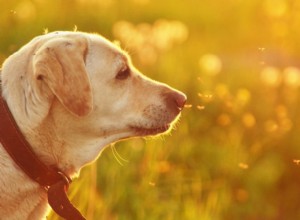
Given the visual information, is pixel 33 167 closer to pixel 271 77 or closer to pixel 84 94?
pixel 84 94

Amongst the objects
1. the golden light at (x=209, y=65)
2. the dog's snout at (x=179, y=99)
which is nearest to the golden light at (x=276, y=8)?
the golden light at (x=209, y=65)

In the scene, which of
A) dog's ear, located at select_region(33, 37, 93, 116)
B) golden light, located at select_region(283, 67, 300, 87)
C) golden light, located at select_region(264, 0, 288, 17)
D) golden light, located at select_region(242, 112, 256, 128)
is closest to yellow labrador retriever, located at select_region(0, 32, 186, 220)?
dog's ear, located at select_region(33, 37, 93, 116)

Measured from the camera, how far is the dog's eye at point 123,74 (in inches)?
173

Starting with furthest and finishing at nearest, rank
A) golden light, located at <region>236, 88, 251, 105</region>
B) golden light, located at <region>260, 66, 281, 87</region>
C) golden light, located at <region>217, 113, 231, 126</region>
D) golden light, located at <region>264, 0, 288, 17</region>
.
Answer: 1. golden light, located at <region>264, 0, 288, 17</region>
2. golden light, located at <region>260, 66, 281, 87</region>
3. golden light, located at <region>217, 113, 231, 126</region>
4. golden light, located at <region>236, 88, 251, 105</region>

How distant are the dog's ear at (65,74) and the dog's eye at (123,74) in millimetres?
330

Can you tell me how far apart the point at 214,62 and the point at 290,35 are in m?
0.91

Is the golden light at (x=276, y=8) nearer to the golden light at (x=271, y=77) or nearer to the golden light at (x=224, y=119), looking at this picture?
the golden light at (x=271, y=77)

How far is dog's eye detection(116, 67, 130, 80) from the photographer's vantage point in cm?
440

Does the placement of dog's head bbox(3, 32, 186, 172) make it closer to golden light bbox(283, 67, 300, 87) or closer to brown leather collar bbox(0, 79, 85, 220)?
brown leather collar bbox(0, 79, 85, 220)

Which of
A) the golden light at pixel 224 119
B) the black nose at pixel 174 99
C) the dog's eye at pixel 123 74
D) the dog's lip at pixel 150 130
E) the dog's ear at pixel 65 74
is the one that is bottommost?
the golden light at pixel 224 119

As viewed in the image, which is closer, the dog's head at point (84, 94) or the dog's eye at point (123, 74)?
the dog's head at point (84, 94)

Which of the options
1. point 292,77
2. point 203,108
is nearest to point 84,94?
point 203,108

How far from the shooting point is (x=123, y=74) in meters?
4.42

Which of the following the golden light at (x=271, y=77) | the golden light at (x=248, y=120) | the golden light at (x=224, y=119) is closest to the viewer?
the golden light at (x=248, y=120)
